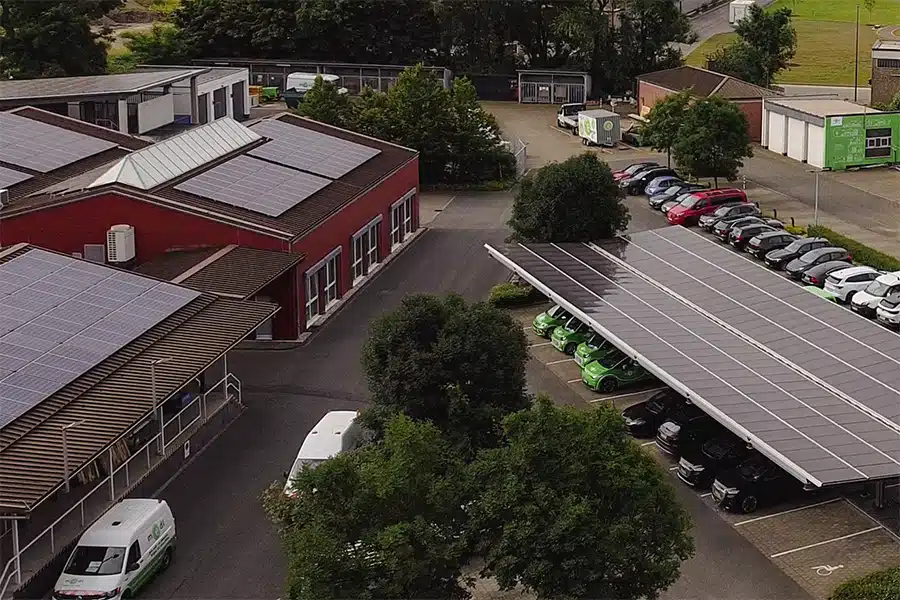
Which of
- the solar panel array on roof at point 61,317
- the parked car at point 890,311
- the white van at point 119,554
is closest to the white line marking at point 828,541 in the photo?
the white van at point 119,554

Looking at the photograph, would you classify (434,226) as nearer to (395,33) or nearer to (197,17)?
(395,33)

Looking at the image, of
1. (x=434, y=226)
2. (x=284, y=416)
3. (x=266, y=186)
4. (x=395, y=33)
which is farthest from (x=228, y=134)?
(x=395, y=33)

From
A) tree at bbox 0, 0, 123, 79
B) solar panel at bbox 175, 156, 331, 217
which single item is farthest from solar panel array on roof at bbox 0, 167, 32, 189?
tree at bbox 0, 0, 123, 79

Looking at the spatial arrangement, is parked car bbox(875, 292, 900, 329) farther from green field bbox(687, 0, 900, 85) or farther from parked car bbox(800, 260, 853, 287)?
green field bbox(687, 0, 900, 85)

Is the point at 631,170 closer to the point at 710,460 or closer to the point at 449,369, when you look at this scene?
the point at 710,460

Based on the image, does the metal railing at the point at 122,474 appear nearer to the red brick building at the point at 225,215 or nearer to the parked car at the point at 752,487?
the red brick building at the point at 225,215

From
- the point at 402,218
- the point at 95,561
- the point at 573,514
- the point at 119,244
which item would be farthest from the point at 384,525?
the point at 402,218
